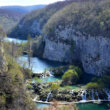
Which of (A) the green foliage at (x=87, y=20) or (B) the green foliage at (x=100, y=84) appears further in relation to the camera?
(A) the green foliage at (x=87, y=20)

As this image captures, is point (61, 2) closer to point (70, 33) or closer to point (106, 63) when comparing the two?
point (70, 33)

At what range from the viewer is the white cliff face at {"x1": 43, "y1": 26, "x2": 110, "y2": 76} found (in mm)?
58812

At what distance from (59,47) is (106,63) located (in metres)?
24.6

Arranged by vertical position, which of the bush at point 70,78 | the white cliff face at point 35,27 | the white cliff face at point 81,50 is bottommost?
the bush at point 70,78

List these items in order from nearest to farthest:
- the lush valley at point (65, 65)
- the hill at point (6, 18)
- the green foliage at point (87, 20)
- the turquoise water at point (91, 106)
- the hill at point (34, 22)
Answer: the lush valley at point (65, 65) < the turquoise water at point (91, 106) < the green foliage at point (87, 20) < the hill at point (6, 18) < the hill at point (34, 22)

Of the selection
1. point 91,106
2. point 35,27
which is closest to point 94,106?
point 91,106

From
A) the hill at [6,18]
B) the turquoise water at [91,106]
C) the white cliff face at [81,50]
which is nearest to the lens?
the turquoise water at [91,106]

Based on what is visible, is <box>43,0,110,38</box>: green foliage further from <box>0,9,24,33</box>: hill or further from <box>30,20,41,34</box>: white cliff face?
<box>30,20,41,34</box>: white cliff face

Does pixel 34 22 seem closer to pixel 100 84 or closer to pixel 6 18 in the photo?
pixel 6 18

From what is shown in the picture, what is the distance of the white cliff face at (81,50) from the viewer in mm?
58812

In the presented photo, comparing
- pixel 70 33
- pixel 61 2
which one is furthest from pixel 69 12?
pixel 61 2

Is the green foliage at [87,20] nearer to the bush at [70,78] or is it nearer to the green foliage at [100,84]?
the bush at [70,78]

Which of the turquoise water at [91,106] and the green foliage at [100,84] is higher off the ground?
the green foliage at [100,84]

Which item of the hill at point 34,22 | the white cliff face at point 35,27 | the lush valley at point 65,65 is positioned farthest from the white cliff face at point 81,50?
the white cliff face at point 35,27
